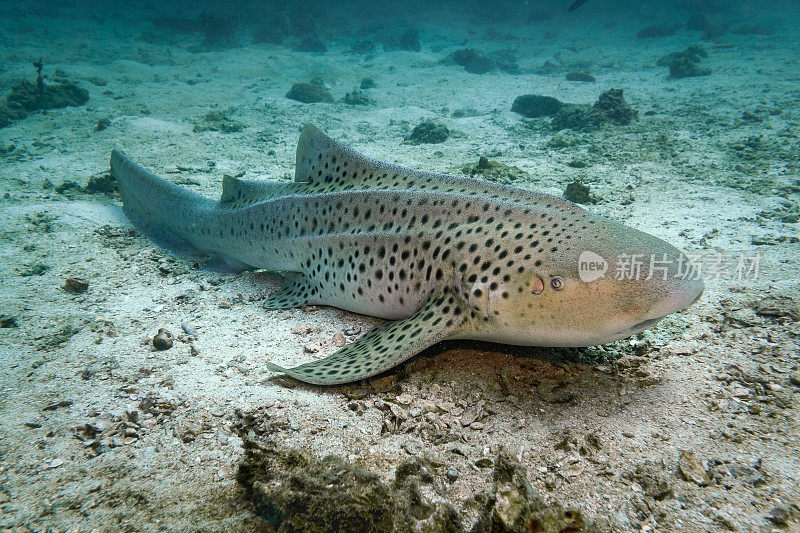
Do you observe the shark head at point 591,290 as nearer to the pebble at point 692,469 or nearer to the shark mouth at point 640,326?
the shark mouth at point 640,326

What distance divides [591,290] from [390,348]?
140 centimetres

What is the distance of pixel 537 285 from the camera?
8.65 ft

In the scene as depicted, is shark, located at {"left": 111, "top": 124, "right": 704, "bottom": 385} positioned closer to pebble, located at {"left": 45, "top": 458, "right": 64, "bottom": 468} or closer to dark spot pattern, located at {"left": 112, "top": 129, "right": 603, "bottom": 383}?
dark spot pattern, located at {"left": 112, "top": 129, "right": 603, "bottom": 383}

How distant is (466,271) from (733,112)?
12.7 metres

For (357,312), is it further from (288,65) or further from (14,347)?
(288,65)

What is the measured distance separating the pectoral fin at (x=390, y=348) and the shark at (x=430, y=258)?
0.01 meters

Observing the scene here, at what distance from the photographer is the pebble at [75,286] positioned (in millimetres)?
4430

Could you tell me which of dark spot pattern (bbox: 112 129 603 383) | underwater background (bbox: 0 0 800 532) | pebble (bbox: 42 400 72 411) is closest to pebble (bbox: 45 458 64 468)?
underwater background (bbox: 0 0 800 532)

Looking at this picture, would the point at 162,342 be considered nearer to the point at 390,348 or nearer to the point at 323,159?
the point at 390,348

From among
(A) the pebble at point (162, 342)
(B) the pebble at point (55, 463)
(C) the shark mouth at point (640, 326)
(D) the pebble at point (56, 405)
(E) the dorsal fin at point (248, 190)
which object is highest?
(E) the dorsal fin at point (248, 190)

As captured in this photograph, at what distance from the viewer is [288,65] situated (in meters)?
23.1

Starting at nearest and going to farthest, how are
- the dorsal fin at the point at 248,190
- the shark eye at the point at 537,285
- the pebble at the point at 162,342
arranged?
the shark eye at the point at 537,285, the pebble at the point at 162,342, the dorsal fin at the point at 248,190

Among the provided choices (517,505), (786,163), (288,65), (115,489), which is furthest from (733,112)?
(288,65)

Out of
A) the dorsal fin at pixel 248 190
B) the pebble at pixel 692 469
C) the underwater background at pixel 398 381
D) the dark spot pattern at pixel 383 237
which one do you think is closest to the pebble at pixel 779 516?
the underwater background at pixel 398 381
